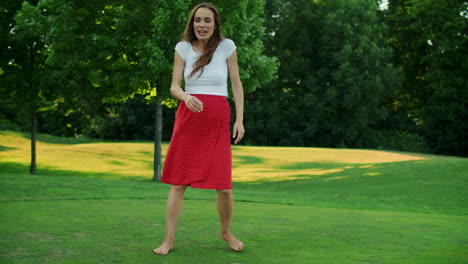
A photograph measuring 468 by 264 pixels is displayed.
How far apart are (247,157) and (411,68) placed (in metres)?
26.1

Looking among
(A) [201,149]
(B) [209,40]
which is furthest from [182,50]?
(A) [201,149]

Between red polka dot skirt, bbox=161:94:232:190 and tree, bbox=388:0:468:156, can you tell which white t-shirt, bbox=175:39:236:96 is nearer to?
red polka dot skirt, bbox=161:94:232:190

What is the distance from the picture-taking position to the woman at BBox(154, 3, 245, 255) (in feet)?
14.0

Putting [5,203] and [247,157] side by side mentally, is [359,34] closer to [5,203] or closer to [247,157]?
[247,157]

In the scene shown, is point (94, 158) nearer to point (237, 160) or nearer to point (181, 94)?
point (237, 160)

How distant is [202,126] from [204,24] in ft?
2.70

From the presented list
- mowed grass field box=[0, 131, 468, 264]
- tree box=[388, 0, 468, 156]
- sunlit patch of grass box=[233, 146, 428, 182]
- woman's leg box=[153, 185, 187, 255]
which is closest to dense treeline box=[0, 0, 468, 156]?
tree box=[388, 0, 468, 156]

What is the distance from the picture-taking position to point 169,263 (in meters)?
3.71

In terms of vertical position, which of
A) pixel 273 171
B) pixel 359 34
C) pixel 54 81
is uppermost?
pixel 359 34

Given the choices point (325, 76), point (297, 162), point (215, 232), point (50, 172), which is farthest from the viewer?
point (325, 76)

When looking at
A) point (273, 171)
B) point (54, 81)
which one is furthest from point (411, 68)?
point (54, 81)

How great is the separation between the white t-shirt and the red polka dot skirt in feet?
0.20

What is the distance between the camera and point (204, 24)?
14.2 ft

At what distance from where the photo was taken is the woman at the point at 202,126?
425 centimetres
